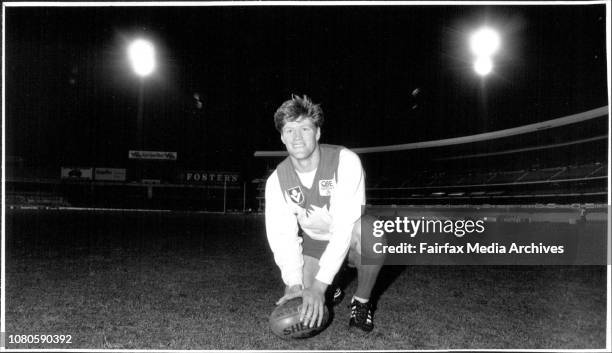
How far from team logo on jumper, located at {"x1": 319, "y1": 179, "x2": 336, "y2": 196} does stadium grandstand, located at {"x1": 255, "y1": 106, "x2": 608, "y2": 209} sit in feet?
33.8

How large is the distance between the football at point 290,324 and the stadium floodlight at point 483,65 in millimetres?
9144

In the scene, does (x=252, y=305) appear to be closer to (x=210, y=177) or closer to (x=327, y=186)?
(x=327, y=186)

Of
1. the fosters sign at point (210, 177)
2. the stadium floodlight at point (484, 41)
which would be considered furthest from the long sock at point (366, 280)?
the fosters sign at point (210, 177)

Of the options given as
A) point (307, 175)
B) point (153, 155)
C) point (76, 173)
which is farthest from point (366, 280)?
point (76, 173)

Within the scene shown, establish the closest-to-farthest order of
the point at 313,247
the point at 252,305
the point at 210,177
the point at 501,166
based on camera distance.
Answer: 1. the point at 252,305
2. the point at 313,247
3. the point at 501,166
4. the point at 210,177

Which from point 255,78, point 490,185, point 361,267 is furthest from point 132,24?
point 490,185

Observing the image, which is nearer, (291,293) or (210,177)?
(291,293)

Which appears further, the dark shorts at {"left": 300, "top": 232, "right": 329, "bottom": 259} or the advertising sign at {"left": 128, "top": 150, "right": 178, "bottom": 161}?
the advertising sign at {"left": 128, "top": 150, "right": 178, "bottom": 161}

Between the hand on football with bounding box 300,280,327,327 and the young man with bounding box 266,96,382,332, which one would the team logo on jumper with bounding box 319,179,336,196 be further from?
the hand on football with bounding box 300,280,327,327

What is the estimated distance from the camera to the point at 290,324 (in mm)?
1745

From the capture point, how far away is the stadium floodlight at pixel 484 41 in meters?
8.57

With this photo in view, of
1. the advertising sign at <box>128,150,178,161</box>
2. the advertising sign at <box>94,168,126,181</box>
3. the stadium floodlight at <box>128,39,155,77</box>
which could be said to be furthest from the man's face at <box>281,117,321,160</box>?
the advertising sign at <box>94,168,126,181</box>

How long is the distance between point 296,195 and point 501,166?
570 inches

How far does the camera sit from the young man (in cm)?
204
